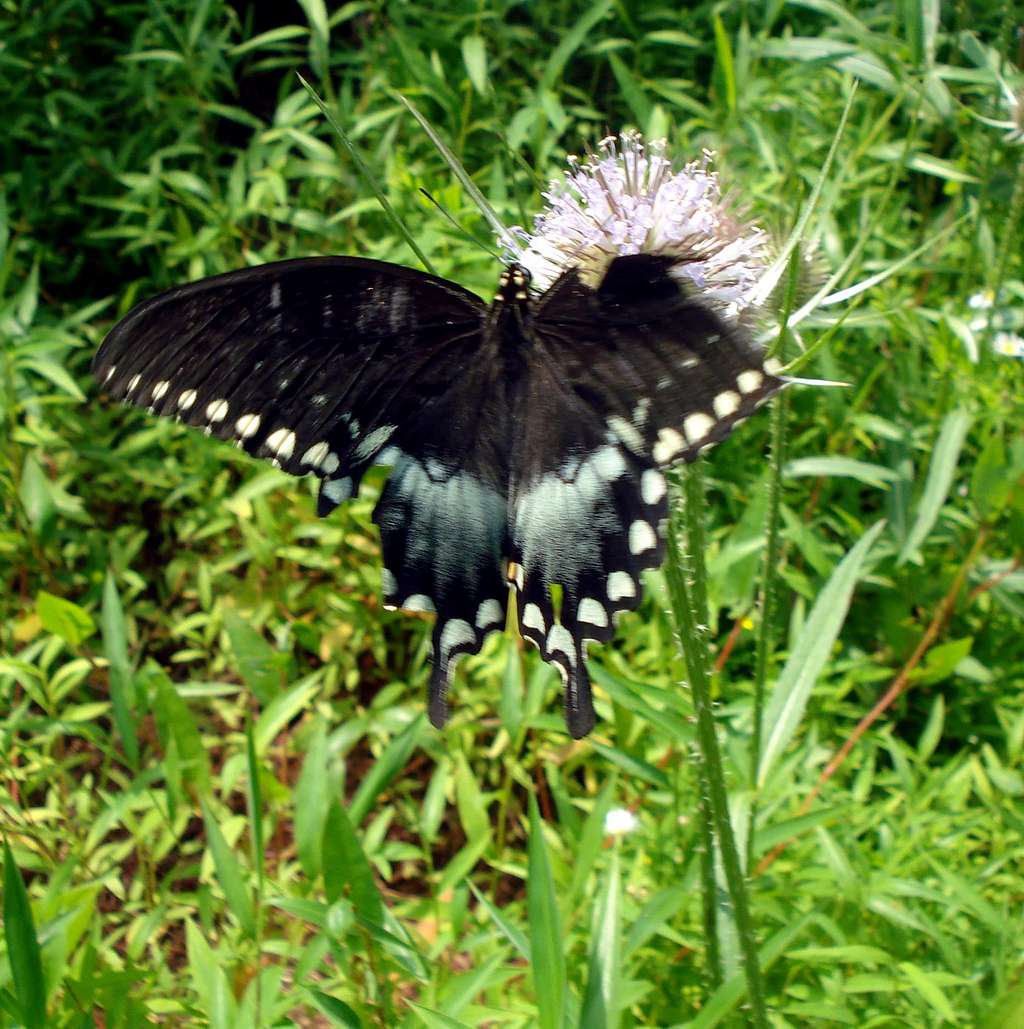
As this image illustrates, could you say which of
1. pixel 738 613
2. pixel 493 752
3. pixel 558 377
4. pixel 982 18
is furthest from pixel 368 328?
pixel 982 18

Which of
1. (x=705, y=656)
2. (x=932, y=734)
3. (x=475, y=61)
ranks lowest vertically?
(x=932, y=734)

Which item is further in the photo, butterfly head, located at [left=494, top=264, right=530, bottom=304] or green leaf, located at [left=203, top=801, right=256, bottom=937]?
green leaf, located at [left=203, top=801, right=256, bottom=937]

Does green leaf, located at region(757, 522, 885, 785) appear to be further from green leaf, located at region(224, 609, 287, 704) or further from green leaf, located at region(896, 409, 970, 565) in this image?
green leaf, located at region(224, 609, 287, 704)

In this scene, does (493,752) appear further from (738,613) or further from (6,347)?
(6,347)

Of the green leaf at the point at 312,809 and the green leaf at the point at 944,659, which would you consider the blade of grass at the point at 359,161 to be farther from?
the green leaf at the point at 944,659

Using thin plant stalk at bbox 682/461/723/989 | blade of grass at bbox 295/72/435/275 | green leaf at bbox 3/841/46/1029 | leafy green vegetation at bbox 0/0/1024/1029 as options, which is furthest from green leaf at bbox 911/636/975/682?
green leaf at bbox 3/841/46/1029

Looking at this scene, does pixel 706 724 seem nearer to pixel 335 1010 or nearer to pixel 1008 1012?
pixel 1008 1012

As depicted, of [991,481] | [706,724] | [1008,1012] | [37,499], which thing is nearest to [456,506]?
[706,724]
